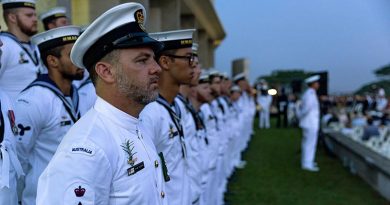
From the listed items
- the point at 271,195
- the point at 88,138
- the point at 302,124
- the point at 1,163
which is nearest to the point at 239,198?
the point at 271,195

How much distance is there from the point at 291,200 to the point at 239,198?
899 mm

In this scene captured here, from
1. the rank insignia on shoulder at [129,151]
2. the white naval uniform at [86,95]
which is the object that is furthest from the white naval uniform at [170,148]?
the rank insignia on shoulder at [129,151]

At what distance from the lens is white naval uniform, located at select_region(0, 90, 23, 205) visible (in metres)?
2.72

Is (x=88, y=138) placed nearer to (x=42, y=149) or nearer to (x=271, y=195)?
(x=42, y=149)

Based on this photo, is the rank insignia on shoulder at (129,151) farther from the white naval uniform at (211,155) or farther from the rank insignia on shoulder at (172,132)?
the white naval uniform at (211,155)

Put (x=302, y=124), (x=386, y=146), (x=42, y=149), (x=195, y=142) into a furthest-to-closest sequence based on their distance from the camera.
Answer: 1. (x=302, y=124)
2. (x=386, y=146)
3. (x=195, y=142)
4. (x=42, y=149)

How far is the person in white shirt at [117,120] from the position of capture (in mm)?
2016

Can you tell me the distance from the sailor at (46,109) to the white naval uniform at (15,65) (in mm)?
919

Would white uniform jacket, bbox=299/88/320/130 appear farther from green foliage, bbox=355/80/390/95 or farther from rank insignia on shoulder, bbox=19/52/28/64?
green foliage, bbox=355/80/390/95

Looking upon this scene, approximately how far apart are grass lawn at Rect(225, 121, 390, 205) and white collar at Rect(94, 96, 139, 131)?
652cm

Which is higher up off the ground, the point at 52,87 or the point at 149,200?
the point at 52,87

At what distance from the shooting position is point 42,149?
3.63 m

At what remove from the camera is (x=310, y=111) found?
38.9ft

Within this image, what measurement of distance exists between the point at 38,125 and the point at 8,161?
2.60 feet
